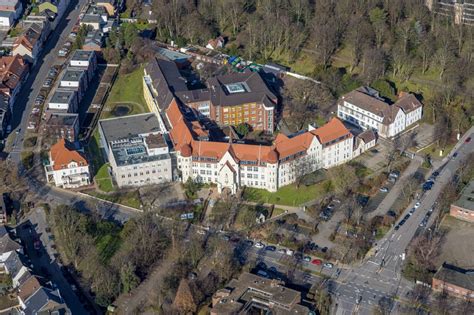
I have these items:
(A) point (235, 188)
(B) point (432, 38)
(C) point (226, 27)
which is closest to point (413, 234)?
(A) point (235, 188)

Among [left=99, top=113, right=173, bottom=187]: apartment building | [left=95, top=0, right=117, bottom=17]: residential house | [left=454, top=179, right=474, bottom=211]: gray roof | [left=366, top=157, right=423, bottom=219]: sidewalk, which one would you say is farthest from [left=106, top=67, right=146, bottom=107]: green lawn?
[left=454, top=179, right=474, bottom=211]: gray roof

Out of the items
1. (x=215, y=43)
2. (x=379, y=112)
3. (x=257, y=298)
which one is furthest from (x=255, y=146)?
(x=215, y=43)

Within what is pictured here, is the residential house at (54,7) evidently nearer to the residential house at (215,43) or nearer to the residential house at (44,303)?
the residential house at (215,43)

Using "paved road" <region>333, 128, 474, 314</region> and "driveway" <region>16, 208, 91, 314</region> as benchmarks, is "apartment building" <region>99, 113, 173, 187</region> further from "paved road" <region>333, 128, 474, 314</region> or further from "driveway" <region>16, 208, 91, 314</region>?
"paved road" <region>333, 128, 474, 314</region>

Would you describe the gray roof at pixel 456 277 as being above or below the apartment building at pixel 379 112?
below

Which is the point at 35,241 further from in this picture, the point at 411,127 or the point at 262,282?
the point at 411,127

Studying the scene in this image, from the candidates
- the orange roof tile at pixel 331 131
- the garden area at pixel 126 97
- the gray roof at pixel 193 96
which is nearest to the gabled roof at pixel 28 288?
the gray roof at pixel 193 96

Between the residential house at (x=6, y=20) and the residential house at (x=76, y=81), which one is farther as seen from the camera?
the residential house at (x=6, y=20)
